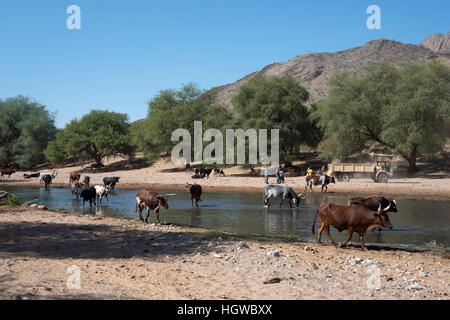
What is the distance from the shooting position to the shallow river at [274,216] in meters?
15.2

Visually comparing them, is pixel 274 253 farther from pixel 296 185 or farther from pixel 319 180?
pixel 296 185

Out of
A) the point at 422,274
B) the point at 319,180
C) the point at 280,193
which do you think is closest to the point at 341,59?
the point at 319,180

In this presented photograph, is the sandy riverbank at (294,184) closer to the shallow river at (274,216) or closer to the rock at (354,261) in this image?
the shallow river at (274,216)

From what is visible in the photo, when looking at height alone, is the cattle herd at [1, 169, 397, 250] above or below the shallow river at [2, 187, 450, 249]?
above

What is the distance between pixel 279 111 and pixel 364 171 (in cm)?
1394

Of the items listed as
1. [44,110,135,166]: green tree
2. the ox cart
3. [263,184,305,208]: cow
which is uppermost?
[44,110,135,166]: green tree

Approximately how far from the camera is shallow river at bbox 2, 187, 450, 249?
1523 centimetres

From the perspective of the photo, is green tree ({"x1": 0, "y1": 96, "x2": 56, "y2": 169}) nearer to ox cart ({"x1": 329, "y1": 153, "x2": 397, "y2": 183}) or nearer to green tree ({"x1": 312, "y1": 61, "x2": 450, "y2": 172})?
green tree ({"x1": 312, "y1": 61, "x2": 450, "y2": 172})

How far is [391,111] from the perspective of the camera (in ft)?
125

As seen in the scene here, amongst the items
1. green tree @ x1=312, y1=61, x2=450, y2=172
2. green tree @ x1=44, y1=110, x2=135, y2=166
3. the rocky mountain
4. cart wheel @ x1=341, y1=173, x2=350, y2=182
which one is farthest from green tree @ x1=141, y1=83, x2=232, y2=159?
the rocky mountain

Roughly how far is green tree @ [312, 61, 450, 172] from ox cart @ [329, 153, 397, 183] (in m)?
3.20

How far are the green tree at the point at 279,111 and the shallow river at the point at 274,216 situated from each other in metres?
18.2

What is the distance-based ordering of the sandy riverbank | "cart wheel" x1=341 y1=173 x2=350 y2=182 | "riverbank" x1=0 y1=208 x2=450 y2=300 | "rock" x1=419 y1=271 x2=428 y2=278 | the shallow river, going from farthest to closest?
"cart wheel" x1=341 y1=173 x2=350 y2=182, the sandy riverbank, the shallow river, "rock" x1=419 y1=271 x2=428 y2=278, "riverbank" x1=0 y1=208 x2=450 y2=300

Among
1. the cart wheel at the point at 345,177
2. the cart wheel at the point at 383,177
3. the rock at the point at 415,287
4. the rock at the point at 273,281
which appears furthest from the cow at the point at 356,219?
the cart wheel at the point at 345,177
